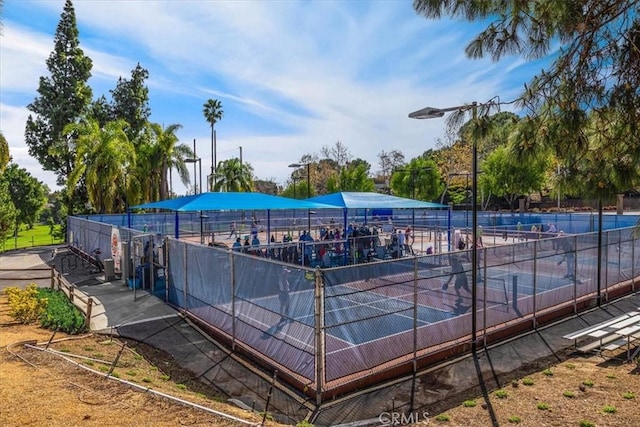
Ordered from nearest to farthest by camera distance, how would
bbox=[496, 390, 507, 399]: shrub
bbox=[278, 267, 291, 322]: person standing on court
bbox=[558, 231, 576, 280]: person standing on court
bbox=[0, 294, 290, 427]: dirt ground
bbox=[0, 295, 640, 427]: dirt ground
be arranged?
bbox=[0, 294, 290, 427]: dirt ground
bbox=[0, 295, 640, 427]: dirt ground
bbox=[496, 390, 507, 399]: shrub
bbox=[278, 267, 291, 322]: person standing on court
bbox=[558, 231, 576, 280]: person standing on court

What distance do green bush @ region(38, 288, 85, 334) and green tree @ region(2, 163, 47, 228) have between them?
5884 centimetres

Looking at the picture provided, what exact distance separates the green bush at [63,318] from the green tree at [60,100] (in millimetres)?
33639

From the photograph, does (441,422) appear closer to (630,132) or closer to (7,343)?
(630,132)

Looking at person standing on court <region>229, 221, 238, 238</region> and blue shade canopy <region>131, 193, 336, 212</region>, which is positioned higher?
blue shade canopy <region>131, 193, 336, 212</region>

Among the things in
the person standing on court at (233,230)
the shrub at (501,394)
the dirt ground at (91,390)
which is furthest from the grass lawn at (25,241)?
the shrub at (501,394)

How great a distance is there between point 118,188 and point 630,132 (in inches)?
1415

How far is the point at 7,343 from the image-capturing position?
9109mm

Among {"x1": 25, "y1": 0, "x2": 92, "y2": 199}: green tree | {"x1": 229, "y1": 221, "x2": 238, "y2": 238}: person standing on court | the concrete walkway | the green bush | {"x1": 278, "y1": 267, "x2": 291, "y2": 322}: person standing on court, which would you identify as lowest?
the concrete walkway

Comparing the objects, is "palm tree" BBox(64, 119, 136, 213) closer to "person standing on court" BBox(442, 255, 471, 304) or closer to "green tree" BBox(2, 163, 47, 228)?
"person standing on court" BBox(442, 255, 471, 304)

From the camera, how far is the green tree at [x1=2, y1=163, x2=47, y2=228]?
6219 centimetres

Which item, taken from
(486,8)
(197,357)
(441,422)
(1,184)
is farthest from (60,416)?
(1,184)

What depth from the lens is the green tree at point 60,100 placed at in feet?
136

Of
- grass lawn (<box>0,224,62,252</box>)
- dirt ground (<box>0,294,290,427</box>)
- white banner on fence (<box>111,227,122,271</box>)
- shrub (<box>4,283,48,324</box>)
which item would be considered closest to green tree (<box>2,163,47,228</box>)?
grass lawn (<box>0,224,62,252</box>)

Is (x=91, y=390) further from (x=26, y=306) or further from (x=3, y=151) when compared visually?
(x=3, y=151)
